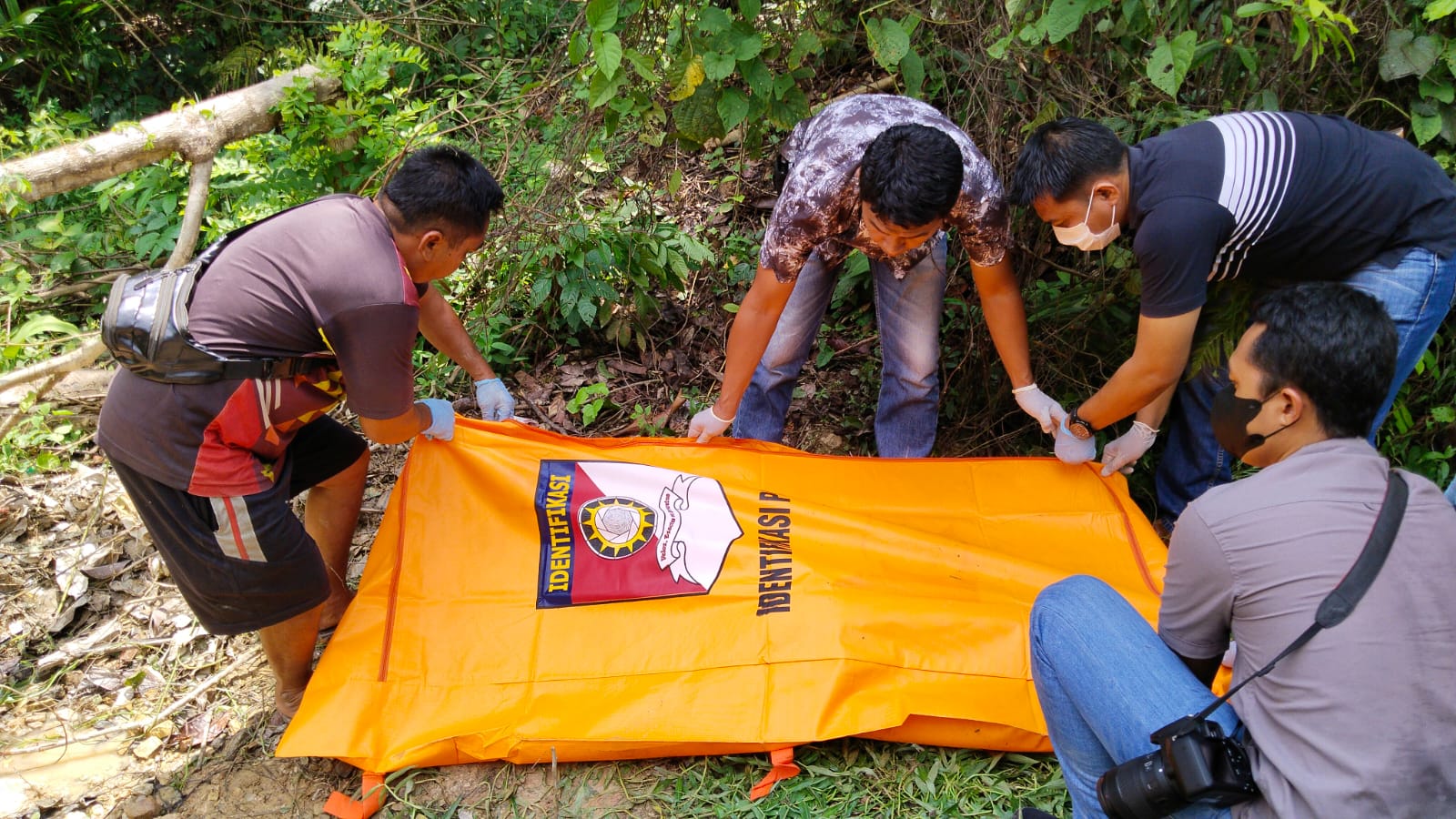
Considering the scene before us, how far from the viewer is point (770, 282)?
2545mm

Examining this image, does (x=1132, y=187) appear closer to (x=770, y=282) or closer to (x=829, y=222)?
(x=829, y=222)

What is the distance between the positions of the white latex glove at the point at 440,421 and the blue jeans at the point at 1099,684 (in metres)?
1.60

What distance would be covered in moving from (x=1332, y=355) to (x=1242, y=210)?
2.91 ft

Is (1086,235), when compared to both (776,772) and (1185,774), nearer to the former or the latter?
(1185,774)

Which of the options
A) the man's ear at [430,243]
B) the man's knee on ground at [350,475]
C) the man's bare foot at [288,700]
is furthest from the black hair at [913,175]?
the man's bare foot at [288,700]

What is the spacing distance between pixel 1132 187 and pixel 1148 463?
4.40 ft

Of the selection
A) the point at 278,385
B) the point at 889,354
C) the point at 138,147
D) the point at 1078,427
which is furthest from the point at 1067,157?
the point at 138,147

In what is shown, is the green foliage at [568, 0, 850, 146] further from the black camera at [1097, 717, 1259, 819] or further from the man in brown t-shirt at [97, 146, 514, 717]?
the black camera at [1097, 717, 1259, 819]

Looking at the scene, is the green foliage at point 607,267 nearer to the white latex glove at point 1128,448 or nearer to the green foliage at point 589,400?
the green foliage at point 589,400

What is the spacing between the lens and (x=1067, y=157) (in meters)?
2.27

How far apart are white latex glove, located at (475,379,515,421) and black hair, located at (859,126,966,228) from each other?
1300mm

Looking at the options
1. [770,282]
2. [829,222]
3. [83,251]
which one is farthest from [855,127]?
[83,251]

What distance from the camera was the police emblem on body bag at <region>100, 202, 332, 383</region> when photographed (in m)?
1.93

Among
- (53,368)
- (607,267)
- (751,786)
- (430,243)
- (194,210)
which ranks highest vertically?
(430,243)
